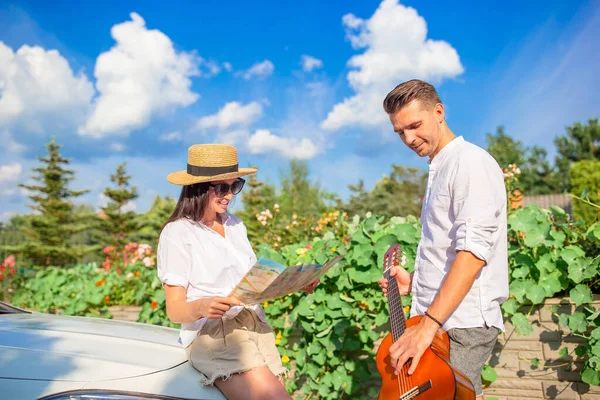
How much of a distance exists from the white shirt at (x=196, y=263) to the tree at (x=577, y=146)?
96.4 ft

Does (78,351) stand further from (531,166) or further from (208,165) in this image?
(531,166)

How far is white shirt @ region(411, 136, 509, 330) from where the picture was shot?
60.2 inches

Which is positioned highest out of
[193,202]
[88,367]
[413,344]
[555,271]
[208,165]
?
[208,165]

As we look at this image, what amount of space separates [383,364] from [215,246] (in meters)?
0.80

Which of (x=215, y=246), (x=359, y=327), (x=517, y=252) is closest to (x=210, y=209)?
(x=215, y=246)

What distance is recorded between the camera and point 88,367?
1717 millimetres

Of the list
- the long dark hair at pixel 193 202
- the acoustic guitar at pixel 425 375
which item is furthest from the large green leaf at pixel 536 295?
the long dark hair at pixel 193 202

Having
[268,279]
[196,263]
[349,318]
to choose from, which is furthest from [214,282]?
[349,318]

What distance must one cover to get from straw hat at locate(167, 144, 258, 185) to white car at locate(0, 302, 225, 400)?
691 mm

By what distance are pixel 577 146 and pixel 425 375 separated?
1239 inches

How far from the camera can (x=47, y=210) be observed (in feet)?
55.8

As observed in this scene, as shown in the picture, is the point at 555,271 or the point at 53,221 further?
the point at 53,221

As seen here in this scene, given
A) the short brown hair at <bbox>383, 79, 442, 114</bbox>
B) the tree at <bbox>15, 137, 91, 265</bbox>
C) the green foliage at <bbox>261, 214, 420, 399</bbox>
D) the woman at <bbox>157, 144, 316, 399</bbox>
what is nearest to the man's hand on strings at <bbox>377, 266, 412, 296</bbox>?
the woman at <bbox>157, 144, 316, 399</bbox>

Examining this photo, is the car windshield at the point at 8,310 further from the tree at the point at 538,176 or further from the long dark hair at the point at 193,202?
the tree at the point at 538,176
